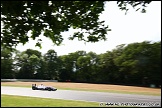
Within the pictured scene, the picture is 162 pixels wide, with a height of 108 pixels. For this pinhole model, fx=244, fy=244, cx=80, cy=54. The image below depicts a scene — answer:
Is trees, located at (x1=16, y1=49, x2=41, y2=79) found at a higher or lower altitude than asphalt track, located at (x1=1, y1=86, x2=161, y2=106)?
higher

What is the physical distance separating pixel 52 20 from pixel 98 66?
51.4 meters

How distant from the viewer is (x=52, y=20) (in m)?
7.68

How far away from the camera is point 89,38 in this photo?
8406 millimetres

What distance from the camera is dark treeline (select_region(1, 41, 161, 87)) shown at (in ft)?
137

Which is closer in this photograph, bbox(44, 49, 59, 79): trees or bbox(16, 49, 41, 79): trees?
bbox(16, 49, 41, 79): trees

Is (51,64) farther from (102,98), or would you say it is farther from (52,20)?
(52,20)

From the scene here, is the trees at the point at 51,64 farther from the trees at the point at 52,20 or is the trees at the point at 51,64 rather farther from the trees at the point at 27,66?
the trees at the point at 52,20

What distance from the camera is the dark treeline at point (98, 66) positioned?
4181 cm

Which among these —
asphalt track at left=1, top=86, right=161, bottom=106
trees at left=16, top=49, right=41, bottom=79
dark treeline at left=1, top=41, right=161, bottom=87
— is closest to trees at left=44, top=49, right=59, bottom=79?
dark treeline at left=1, top=41, right=161, bottom=87

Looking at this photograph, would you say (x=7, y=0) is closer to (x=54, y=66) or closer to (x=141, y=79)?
(x=54, y=66)

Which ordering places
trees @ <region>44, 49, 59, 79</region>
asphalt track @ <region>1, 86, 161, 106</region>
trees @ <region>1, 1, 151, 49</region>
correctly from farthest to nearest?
trees @ <region>44, 49, 59, 79</region> → asphalt track @ <region>1, 86, 161, 106</region> → trees @ <region>1, 1, 151, 49</region>

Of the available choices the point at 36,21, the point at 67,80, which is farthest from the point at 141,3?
the point at 67,80

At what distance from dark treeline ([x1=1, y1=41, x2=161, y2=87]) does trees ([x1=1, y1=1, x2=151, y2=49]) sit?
26.7 metres

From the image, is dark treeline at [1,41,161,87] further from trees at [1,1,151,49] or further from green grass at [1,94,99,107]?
trees at [1,1,151,49]
